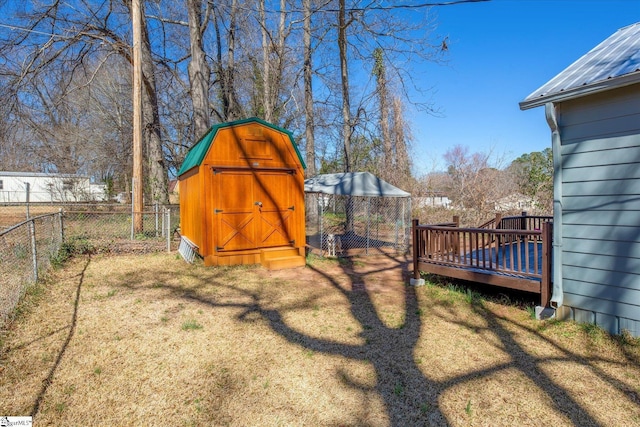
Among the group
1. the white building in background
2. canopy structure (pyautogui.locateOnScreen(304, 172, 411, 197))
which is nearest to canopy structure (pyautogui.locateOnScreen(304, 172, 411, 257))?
canopy structure (pyautogui.locateOnScreen(304, 172, 411, 197))

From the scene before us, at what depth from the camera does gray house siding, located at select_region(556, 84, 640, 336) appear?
3.85 meters

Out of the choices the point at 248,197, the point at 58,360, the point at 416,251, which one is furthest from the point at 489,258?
the point at 58,360

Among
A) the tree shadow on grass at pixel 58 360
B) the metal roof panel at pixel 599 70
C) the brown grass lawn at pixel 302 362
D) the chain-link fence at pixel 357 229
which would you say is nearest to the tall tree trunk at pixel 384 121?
the chain-link fence at pixel 357 229

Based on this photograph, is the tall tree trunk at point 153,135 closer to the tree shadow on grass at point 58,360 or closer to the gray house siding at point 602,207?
the tree shadow on grass at point 58,360

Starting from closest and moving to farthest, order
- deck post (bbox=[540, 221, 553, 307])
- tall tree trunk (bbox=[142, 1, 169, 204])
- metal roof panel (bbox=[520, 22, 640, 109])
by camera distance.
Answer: metal roof panel (bbox=[520, 22, 640, 109]) < deck post (bbox=[540, 221, 553, 307]) < tall tree trunk (bbox=[142, 1, 169, 204])

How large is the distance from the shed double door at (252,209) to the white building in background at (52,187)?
19250 mm

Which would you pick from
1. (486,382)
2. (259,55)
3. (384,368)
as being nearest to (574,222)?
(486,382)

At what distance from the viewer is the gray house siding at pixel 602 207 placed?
385 cm

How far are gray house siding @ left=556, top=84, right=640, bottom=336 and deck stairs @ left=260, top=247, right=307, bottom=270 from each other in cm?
507

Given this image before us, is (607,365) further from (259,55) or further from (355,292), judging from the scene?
(259,55)

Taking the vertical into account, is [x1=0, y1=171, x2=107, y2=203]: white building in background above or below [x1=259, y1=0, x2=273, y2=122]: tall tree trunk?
below

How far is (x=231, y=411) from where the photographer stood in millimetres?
2705

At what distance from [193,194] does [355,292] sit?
186 inches

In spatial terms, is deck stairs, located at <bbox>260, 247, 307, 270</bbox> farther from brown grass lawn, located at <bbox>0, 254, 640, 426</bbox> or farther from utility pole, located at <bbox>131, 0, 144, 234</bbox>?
utility pole, located at <bbox>131, 0, 144, 234</bbox>
